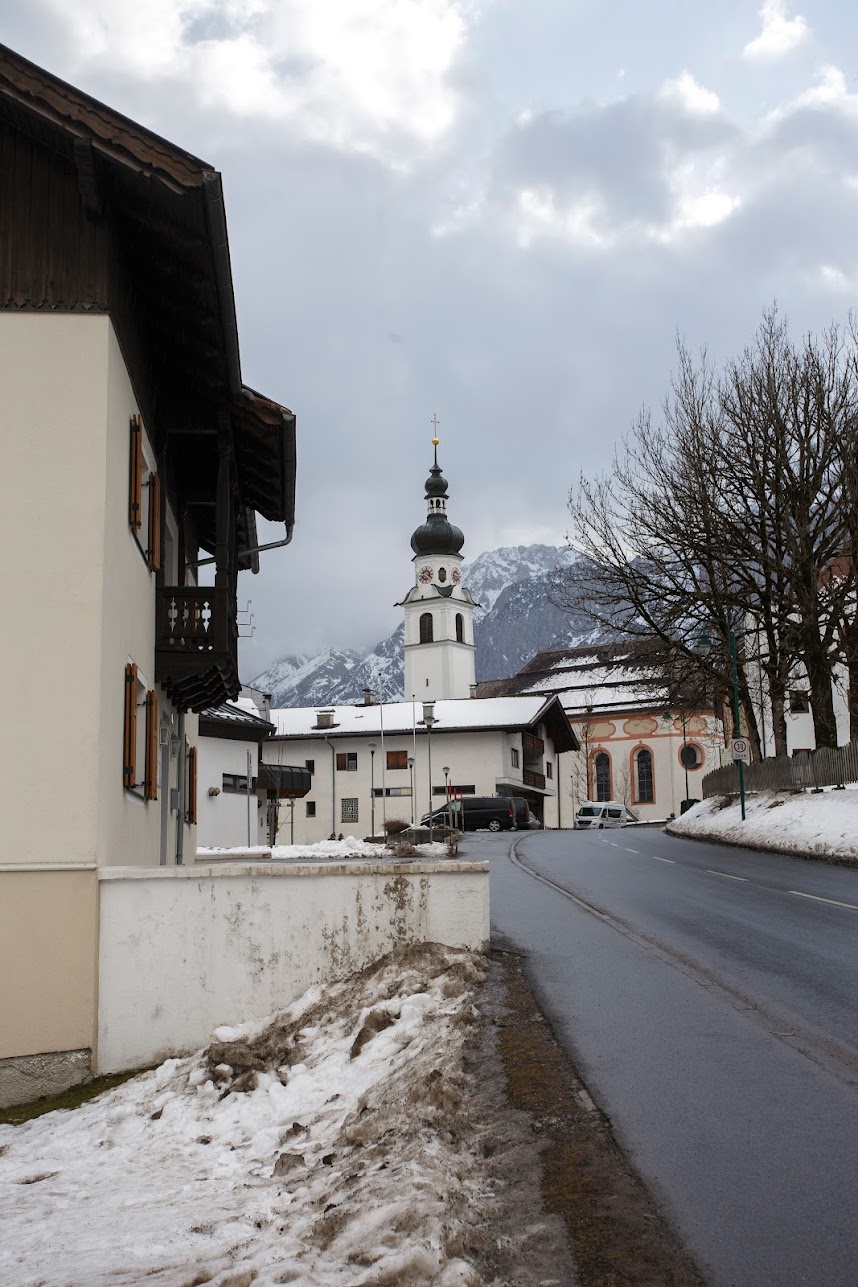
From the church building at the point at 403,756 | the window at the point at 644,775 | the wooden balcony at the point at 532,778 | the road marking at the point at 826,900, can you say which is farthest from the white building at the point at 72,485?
the window at the point at 644,775

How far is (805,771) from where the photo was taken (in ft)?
116

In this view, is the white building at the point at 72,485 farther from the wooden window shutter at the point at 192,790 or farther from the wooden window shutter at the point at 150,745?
the wooden window shutter at the point at 192,790

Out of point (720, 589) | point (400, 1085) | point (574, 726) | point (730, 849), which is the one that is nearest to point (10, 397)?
point (400, 1085)

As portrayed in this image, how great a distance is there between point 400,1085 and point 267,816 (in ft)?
167

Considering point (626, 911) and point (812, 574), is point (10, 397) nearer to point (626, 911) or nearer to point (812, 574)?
point (626, 911)

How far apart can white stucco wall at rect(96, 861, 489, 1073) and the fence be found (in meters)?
23.9

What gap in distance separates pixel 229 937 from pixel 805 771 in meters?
27.1

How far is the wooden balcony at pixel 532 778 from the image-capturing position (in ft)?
257

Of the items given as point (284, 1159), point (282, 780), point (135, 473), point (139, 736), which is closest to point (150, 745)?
point (139, 736)

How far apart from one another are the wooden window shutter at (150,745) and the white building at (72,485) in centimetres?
104

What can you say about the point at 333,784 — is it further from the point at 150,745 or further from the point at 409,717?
the point at 150,745

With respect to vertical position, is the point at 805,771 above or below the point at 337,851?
above

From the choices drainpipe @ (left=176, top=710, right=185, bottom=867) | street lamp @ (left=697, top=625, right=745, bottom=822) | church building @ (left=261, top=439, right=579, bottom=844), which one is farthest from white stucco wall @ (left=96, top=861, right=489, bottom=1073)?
church building @ (left=261, top=439, right=579, bottom=844)

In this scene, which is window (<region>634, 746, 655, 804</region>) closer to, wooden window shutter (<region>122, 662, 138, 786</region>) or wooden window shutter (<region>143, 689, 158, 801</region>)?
wooden window shutter (<region>143, 689, 158, 801</region>)
